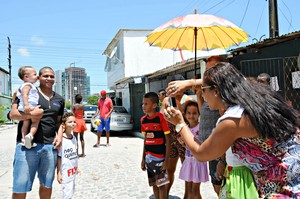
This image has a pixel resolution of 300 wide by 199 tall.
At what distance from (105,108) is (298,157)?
9410mm

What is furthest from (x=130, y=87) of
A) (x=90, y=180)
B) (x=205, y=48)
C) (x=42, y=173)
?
(x=42, y=173)

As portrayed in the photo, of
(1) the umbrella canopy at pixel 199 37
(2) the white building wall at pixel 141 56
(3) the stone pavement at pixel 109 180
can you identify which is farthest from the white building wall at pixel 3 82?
(1) the umbrella canopy at pixel 199 37

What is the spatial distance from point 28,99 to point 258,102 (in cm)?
256

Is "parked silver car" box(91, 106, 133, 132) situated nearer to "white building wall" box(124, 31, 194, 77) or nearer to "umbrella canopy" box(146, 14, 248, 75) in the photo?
"white building wall" box(124, 31, 194, 77)

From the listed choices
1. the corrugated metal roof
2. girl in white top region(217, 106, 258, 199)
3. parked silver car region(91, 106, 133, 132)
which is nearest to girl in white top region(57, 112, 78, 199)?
girl in white top region(217, 106, 258, 199)

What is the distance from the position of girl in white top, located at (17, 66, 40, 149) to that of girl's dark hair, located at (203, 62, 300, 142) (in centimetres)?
218

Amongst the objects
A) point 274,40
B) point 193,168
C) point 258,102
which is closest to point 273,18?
point 274,40

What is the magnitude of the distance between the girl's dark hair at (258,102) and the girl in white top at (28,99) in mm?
2183

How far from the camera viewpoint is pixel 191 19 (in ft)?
13.6

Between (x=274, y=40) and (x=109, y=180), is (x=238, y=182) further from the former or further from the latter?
(x=274, y=40)

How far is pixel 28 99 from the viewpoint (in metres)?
3.41

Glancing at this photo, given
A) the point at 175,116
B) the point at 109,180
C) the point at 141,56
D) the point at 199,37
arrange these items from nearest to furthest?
1. the point at 175,116
2. the point at 199,37
3. the point at 109,180
4. the point at 141,56

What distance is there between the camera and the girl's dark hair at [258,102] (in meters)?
1.76

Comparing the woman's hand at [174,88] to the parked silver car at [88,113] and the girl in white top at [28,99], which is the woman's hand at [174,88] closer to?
the girl in white top at [28,99]
